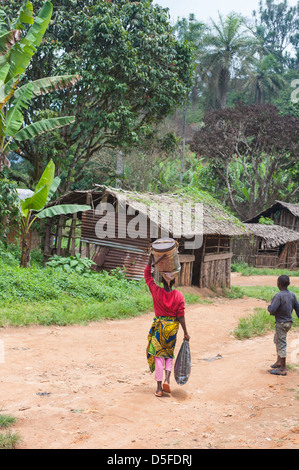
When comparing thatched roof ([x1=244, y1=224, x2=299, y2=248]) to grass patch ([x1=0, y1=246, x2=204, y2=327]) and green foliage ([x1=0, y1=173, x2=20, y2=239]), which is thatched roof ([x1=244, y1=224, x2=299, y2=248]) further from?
green foliage ([x1=0, y1=173, x2=20, y2=239])

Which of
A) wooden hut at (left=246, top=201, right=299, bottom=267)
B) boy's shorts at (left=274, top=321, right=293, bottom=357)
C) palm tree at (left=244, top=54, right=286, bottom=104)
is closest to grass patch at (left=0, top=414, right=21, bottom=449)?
boy's shorts at (left=274, top=321, right=293, bottom=357)

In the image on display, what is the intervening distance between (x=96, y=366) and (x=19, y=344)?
1656 millimetres

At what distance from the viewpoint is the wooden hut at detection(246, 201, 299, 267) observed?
30.1 m

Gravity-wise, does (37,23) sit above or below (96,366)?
above

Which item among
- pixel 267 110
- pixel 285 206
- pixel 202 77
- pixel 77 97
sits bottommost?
pixel 285 206

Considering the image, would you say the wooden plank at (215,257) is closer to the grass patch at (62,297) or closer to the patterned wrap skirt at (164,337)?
the grass patch at (62,297)

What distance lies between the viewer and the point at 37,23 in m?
11.9

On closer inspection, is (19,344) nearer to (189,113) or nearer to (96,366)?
(96,366)

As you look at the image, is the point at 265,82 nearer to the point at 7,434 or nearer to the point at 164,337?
the point at 164,337

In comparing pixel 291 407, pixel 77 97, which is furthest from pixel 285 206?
pixel 291 407

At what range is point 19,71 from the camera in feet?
37.9

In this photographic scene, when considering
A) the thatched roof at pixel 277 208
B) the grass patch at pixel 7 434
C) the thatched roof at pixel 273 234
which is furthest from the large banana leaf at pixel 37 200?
the thatched roof at pixel 277 208

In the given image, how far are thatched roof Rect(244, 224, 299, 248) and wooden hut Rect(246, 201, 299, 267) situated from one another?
143 centimetres

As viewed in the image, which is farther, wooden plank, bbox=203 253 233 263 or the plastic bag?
wooden plank, bbox=203 253 233 263
